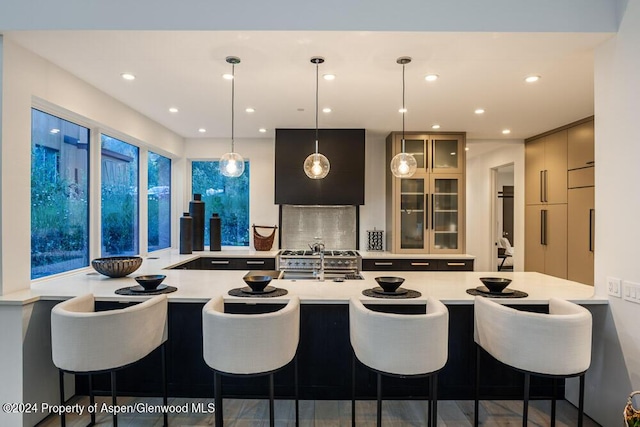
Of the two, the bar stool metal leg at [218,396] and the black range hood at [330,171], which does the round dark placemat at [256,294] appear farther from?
the black range hood at [330,171]

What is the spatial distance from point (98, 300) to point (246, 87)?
207cm

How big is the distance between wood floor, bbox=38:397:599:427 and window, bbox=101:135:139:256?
1779mm

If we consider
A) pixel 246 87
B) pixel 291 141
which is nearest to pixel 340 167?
pixel 291 141

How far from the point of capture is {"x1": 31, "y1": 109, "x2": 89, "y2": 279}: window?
2812mm

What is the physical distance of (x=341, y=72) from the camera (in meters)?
2.83

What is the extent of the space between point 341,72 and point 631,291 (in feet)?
7.95

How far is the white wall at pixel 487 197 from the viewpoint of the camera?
17.6ft

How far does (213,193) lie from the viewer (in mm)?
5562

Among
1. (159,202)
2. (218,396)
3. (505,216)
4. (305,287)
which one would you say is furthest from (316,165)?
(505,216)

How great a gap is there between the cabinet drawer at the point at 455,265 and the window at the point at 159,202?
3.89m

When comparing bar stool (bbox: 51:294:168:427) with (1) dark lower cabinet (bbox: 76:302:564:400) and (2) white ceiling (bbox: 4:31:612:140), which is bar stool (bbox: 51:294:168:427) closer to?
(1) dark lower cabinet (bbox: 76:302:564:400)

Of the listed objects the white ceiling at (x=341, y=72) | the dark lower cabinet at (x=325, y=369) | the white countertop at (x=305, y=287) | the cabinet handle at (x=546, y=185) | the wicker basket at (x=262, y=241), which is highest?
the white ceiling at (x=341, y=72)

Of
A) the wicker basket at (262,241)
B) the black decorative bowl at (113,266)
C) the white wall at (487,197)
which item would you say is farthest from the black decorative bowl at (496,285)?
the white wall at (487,197)

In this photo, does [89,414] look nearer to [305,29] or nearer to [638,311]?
[305,29]
